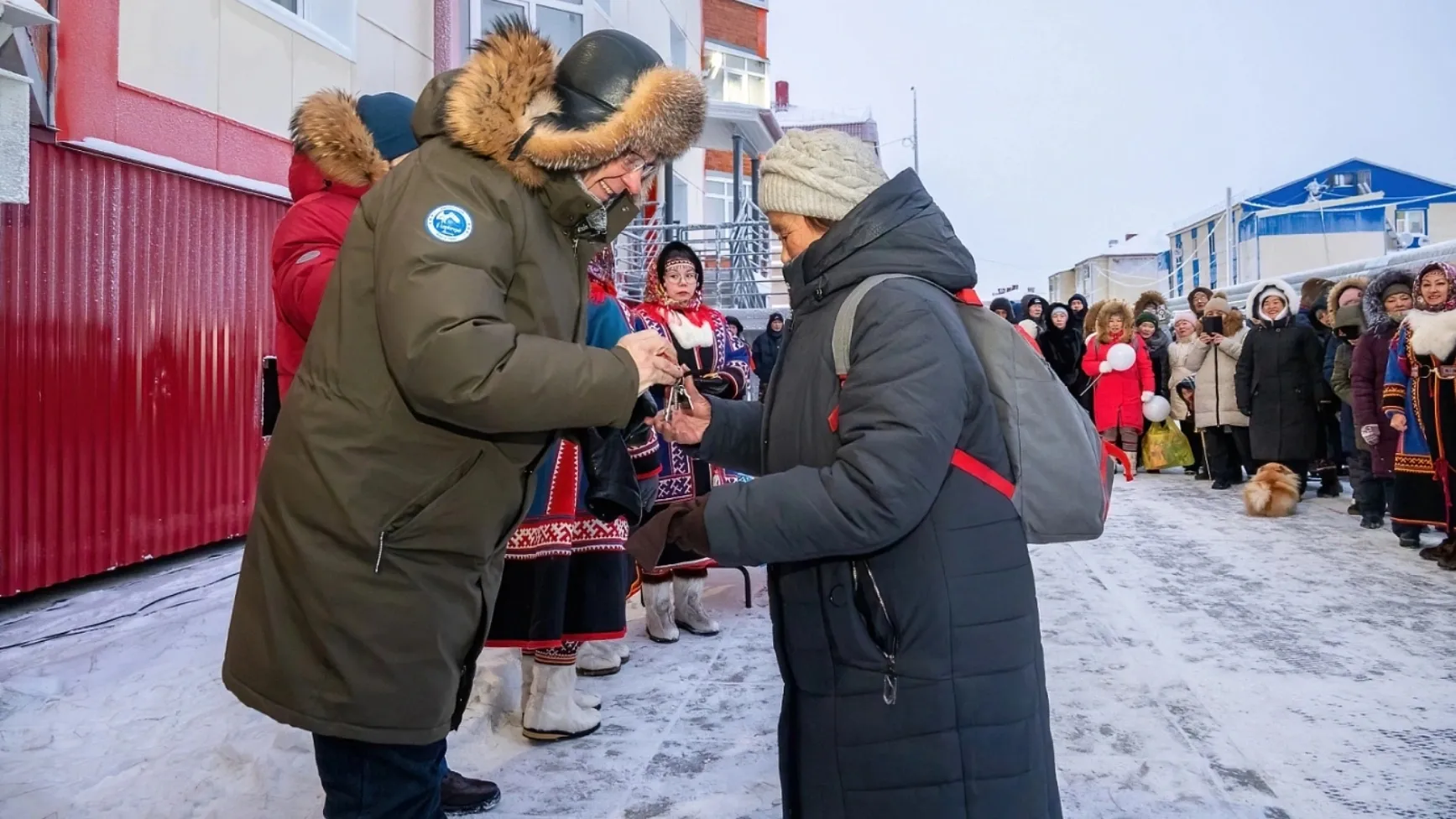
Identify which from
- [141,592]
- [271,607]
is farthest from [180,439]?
[271,607]

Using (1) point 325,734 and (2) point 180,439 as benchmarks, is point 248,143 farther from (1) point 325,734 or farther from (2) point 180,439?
(1) point 325,734

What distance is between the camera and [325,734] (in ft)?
5.02

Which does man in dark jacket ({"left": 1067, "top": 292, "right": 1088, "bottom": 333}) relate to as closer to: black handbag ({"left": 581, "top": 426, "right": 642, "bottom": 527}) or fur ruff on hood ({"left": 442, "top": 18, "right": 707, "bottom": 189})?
black handbag ({"left": 581, "top": 426, "right": 642, "bottom": 527})

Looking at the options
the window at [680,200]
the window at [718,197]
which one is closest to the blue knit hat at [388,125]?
the window at [680,200]

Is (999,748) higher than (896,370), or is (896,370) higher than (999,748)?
(896,370)

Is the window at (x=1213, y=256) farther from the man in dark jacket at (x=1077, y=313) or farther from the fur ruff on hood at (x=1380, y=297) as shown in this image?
the fur ruff on hood at (x=1380, y=297)

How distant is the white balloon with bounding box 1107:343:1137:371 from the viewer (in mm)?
10422

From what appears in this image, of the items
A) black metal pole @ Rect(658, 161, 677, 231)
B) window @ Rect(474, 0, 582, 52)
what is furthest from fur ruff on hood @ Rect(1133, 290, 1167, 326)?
window @ Rect(474, 0, 582, 52)

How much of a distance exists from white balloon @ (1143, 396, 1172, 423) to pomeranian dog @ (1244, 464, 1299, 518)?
2582 mm

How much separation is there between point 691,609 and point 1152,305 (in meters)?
10.4

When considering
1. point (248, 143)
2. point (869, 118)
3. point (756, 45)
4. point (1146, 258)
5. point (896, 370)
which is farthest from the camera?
point (1146, 258)

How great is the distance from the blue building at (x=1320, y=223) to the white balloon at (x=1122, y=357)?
46.0ft

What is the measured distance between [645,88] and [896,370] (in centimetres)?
66

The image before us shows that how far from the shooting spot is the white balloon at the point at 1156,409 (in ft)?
34.2
